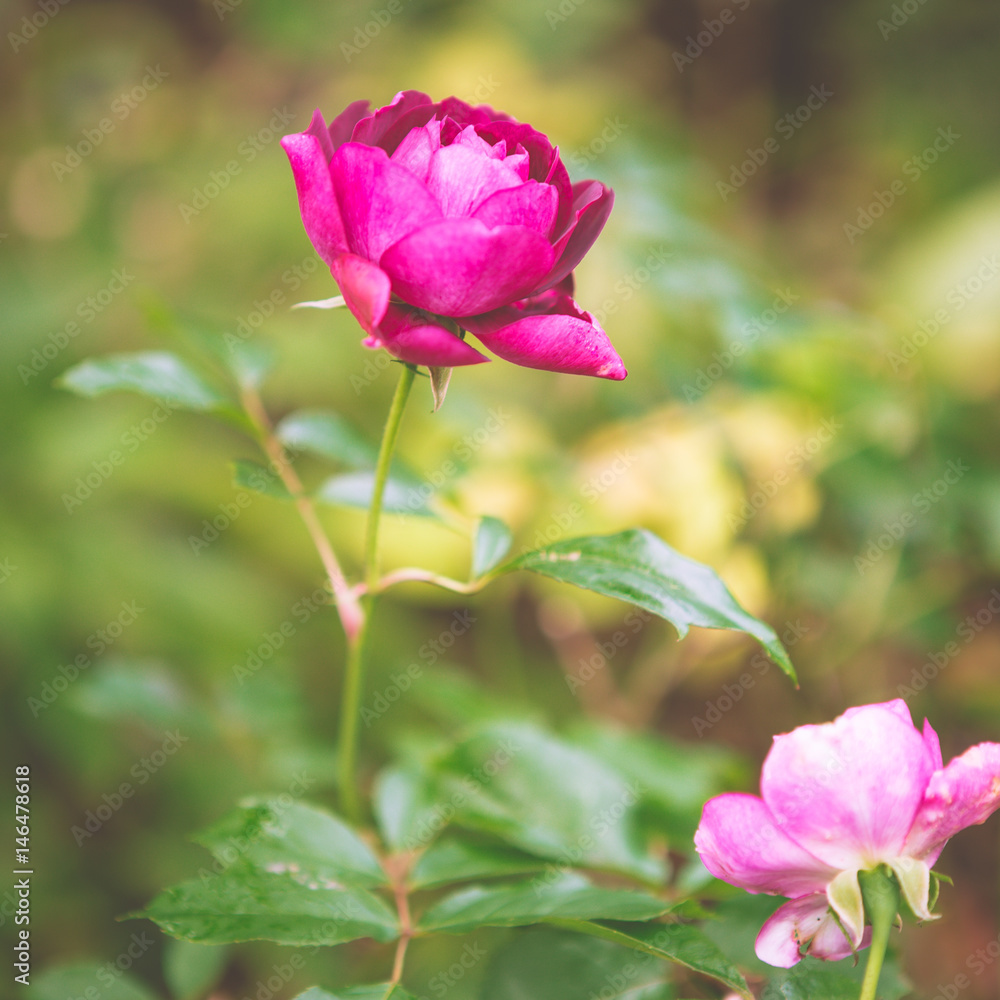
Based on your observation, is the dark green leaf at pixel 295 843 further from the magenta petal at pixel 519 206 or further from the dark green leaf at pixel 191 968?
the magenta petal at pixel 519 206

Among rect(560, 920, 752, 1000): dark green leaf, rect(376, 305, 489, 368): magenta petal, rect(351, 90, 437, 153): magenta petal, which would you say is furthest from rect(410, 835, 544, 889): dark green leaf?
rect(351, 90, 437, 153): magenta petal

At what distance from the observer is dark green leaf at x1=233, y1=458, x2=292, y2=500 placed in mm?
570

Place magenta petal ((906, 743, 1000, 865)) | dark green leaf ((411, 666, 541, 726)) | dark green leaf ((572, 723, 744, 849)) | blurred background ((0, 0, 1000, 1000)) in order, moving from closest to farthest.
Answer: magenta petal ((906, 743, 1000, 865))
dark green leaf ((572, 723, 744, 849))
dark green leaf ((411, 666, 541, 726))
blurred background ((0, 0, 1000, 1000))

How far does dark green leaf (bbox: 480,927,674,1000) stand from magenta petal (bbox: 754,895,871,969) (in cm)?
10

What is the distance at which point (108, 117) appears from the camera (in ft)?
7.50

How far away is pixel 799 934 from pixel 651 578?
188mm

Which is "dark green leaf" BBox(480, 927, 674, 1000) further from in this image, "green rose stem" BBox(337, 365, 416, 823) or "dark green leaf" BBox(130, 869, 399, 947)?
"green rose stem" BBox(337, 365, 416, 823)

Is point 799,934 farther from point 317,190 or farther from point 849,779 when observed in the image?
point 317,190

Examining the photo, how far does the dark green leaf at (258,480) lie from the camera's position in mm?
570

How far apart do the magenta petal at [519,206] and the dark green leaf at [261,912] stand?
0.36 metres

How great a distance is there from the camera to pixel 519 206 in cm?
42

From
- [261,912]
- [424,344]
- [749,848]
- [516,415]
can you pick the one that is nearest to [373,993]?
[261,912]

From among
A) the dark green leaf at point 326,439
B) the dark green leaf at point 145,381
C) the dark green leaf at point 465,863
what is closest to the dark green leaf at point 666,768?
the dark green leaf at point 465,863

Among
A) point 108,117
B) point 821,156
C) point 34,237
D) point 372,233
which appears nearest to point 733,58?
point 821,156
